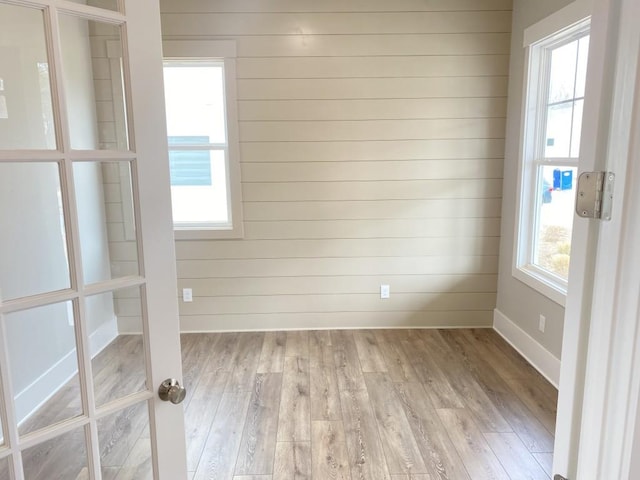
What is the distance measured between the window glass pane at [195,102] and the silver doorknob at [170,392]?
110 inches

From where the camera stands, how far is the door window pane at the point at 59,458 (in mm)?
916

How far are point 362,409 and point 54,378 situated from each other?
6.36 feet

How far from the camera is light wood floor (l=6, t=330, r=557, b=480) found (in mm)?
2072

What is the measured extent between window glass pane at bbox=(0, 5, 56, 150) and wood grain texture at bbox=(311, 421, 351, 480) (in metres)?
1.84

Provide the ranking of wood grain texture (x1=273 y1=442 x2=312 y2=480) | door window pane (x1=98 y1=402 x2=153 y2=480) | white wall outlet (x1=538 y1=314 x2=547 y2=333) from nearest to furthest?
→ door window pane (x1=98 y1=402 x2=153 y2=480)
wood grain texture (x1=273 y1=442 x2=312 y2=480)
white wall outlet (x1=538 y1=314 x2=547 y2=333)

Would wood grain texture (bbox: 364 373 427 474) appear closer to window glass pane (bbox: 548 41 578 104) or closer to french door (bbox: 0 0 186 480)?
french door (bbox: 0 0 186 480)

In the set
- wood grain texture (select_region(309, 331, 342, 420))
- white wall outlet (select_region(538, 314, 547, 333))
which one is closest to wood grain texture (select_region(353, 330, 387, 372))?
wood grain texture (select_region(309, 331, 342, 420))

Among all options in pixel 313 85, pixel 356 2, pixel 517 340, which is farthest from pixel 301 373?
pixel 356 2

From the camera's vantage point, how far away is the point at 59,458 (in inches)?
38.3

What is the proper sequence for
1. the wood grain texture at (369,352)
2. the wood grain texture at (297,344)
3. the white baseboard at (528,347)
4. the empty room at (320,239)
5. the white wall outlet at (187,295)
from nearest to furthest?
the empty room at (320,239) < the white baseboard at (528,347) < the wood grain texture at (369,352) < the wood grain texture at (297,344) < the white wall outlet at (187,295)

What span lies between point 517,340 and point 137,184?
10.6ft

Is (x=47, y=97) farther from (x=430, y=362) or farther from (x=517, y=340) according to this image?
(x=517, y=340)

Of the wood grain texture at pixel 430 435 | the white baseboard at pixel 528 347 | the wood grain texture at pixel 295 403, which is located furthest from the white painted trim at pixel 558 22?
the wood grain texture at pixel 295 403

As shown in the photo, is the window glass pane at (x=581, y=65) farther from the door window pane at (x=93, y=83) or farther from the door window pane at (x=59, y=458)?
the door window pane at (x=59, y=458)
